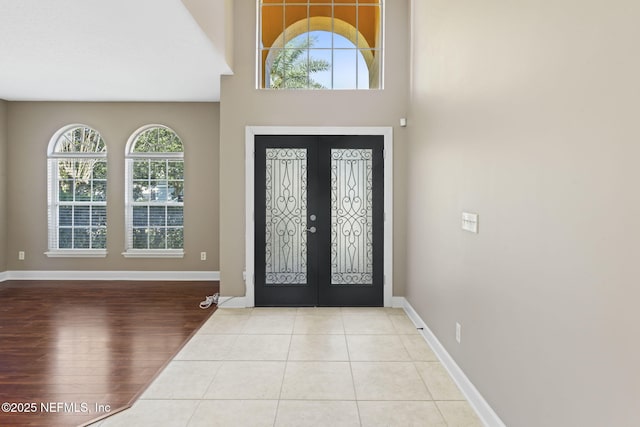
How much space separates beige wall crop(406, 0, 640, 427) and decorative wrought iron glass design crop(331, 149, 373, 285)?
66.1 inches

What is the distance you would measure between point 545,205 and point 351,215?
3083 millimetres

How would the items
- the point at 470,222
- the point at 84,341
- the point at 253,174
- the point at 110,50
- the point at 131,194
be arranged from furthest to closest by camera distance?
1. the point at 131,194
2. the point at 253,174
3. the point at 110,50
4. the point at 84,341
5. the point at 470,222

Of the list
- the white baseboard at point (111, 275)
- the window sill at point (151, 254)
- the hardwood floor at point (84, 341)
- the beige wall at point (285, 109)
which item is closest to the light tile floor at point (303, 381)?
the hardwood floor at point (84, 341)

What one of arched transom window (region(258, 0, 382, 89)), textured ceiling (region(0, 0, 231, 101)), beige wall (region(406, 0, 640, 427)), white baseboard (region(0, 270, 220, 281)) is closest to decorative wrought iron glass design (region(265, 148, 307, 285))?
arched transom window (region(258, 0, 382, 89))

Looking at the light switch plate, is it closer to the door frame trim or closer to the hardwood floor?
the door frame trim

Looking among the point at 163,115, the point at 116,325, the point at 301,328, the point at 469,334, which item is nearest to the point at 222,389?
the point at 301,328

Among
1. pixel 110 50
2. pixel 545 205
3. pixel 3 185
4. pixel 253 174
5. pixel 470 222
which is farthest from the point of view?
pixel 3 185

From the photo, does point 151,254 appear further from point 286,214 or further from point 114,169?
point 286,214

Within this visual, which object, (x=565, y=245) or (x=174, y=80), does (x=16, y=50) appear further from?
(x=565, y=245)

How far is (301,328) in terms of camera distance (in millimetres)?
3973

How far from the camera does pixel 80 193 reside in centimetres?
622

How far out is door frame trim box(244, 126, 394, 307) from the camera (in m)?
4.66

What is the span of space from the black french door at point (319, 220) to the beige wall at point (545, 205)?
1.67 m

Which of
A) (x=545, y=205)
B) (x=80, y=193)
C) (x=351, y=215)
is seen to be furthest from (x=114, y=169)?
(x=545, y=205)
